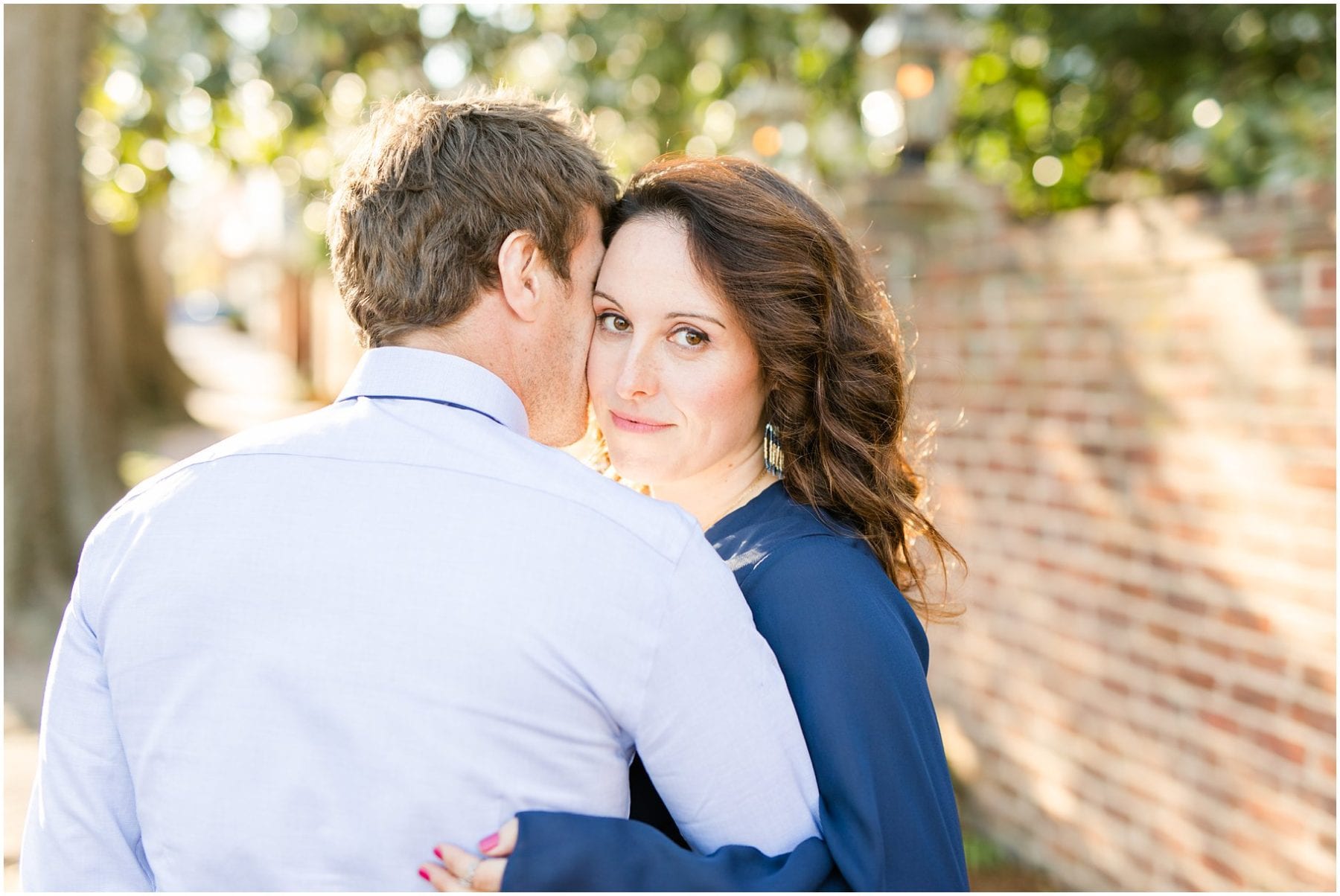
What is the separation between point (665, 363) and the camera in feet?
7.14

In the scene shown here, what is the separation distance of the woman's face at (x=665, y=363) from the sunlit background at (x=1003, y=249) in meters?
0.22

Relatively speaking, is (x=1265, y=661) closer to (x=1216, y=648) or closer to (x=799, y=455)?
(x=1216, y=648)

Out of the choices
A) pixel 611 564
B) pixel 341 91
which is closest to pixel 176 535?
pixel 611 564

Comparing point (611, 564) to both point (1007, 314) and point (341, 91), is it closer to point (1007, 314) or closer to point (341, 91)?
point (1007, 314)

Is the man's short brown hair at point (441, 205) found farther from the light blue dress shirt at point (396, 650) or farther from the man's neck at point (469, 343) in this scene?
the light blue dress shirt at point (396, 650)

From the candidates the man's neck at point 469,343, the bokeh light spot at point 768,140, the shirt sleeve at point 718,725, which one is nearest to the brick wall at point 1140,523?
the bokeh light spot at point 768,140

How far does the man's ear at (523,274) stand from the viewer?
1.76m

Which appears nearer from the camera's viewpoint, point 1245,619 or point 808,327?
point 808,327

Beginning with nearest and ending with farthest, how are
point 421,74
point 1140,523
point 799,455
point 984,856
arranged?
point 799,455 → point 1140,523 → point 984,856 → point 421,74

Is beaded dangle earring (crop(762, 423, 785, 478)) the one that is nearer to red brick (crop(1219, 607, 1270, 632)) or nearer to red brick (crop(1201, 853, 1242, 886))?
red brick (crop(1219, 607, 1270, 632))

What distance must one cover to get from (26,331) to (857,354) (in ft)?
18.9

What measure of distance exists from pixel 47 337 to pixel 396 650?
6121 mm

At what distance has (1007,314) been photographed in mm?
4816

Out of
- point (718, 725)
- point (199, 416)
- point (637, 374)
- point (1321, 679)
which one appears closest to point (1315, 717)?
point (1321, 679)
